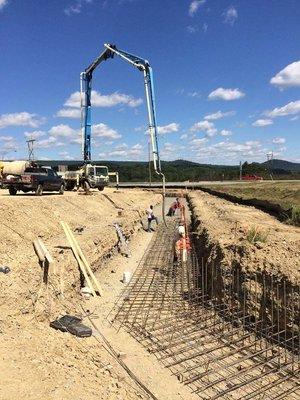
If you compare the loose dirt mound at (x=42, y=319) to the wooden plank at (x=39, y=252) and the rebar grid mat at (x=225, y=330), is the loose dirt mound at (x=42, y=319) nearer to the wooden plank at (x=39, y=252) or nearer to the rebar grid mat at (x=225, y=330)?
the wooden plank at (x=39, y=252)

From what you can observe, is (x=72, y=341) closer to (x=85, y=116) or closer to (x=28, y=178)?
(x=28, y=178)

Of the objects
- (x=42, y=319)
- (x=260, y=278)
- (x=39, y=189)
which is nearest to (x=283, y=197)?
(x=39, y=189)

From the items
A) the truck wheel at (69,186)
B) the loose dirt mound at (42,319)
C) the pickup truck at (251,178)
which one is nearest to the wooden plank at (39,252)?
the loose dirt mound at (42,319)

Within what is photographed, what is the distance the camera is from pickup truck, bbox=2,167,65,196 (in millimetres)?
24250

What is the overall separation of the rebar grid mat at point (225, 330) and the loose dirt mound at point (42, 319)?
129 centimetres

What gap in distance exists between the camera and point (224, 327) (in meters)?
9.52

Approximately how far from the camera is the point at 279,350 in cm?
812

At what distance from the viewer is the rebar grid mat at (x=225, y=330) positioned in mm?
Result: 7340

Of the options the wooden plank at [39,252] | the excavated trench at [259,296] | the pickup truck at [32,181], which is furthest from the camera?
the pickup truck at [32,181]

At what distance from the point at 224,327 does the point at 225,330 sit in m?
0.11

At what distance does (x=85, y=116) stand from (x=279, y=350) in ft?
105

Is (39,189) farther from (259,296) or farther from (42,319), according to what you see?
(259,296)

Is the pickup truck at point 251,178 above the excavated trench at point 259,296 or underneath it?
above

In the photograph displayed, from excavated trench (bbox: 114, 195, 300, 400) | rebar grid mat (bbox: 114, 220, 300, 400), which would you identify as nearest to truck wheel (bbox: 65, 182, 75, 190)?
excavated trench (bbox: 114, 195, 300, 400)
